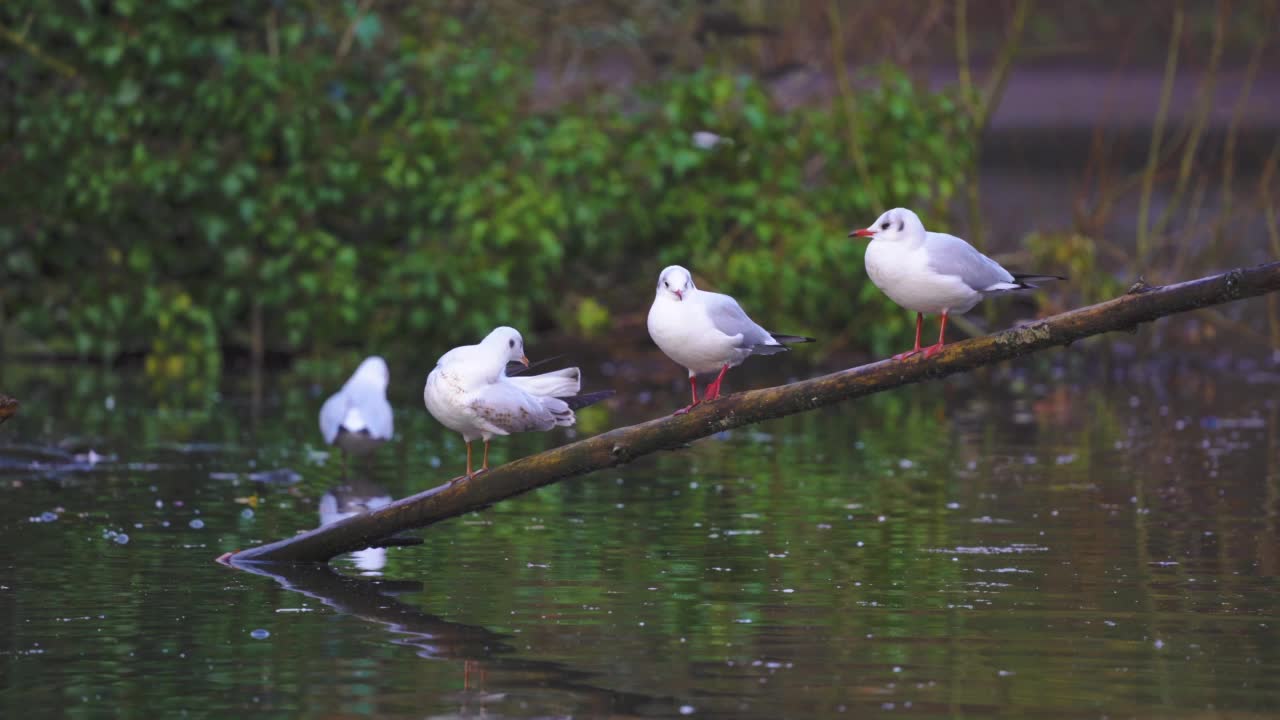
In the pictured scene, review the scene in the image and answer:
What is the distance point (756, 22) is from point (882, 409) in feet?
20.6

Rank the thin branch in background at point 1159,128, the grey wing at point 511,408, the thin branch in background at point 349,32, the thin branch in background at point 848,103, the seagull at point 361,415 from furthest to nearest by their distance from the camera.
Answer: the thin branch in background at point 349,32 < the thin branch in background at point 848,103 < the thin branch in background at point 1159,128 < the seagull at point 361,415 < the grey wing at point 511,408

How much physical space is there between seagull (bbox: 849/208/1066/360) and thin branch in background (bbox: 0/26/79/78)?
1417cm

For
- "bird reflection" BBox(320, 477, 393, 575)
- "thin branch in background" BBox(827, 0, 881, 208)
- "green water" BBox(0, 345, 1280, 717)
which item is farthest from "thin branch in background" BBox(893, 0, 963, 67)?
"bird reflection" BBox(320, 477, 393, 575)

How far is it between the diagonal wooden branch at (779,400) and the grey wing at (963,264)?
1.07 ft

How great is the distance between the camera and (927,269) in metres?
9.00

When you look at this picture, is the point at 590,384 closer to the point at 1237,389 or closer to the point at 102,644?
the point at 1237,389

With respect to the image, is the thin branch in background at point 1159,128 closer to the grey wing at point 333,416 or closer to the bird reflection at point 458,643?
the grey wing at point 333,416

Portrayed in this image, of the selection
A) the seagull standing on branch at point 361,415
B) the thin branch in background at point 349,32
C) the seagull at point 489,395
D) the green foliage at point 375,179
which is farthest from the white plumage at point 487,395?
the thin branch in background at point 349,32

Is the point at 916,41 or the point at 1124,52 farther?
the point at 916,41

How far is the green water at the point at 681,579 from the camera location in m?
7.16

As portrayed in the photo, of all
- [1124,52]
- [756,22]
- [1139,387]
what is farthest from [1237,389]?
[756,22]

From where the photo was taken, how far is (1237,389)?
19.4 meters

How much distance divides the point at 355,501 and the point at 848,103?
9.91 m

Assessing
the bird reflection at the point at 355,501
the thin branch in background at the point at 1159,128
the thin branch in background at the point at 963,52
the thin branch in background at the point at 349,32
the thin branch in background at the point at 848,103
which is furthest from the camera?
the thin branch in background at the point at 349,32
